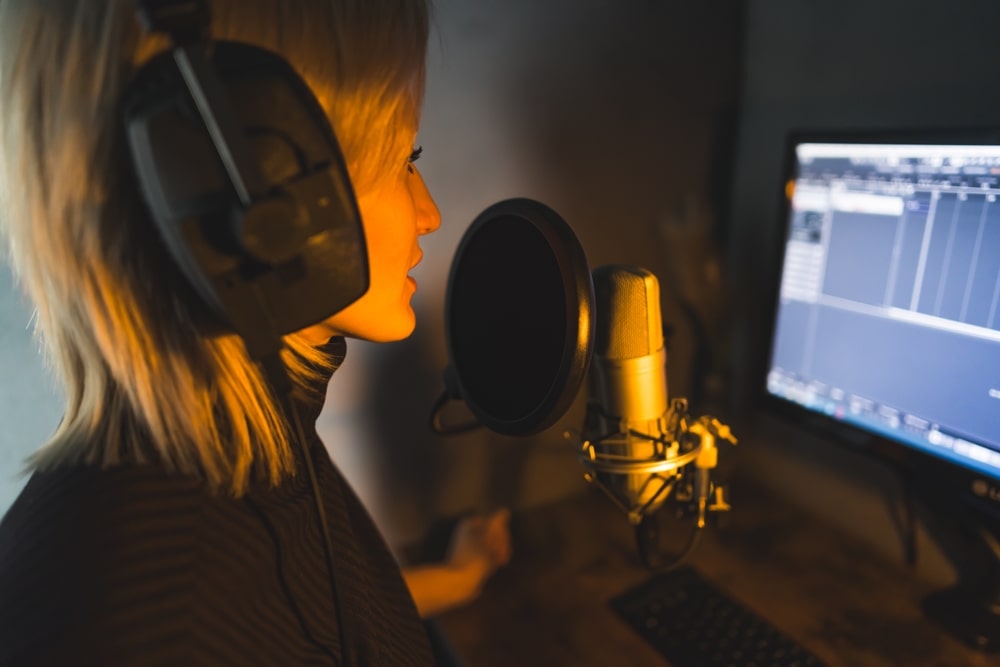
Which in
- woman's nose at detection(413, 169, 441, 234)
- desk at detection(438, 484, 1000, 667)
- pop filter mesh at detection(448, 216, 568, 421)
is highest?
woman's nose at detection(413, 169, 441, 234)

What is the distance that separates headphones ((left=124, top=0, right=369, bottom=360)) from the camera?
0.34m

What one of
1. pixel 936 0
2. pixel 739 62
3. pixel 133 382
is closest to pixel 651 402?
pixel 133 382

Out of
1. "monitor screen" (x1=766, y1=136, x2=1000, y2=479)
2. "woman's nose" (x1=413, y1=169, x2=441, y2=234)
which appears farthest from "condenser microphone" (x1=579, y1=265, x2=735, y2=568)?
"monitor screen" (x1=766, y1=136, x2=1000, y2=479)

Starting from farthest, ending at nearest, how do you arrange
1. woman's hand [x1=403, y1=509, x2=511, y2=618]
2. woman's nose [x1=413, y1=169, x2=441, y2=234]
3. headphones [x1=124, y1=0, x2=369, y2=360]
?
woman's hand [x1=403, y1=509, x2=511, y2=618] < woman's nose [x1=413, y1=169, x2=441, y2=234] < headphones [x1=124, y1=0, x2=369, y2=360]

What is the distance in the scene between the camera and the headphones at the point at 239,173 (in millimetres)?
339

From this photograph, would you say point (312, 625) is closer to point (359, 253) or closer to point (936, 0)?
point (359, 253)

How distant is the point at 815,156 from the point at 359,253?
64cm

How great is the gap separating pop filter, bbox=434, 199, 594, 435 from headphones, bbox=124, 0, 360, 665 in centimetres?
15

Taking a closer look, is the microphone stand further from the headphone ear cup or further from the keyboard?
the headphone ear cup

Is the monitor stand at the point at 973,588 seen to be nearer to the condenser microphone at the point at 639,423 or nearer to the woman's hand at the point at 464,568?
the condenser microphone at the point at 639,423

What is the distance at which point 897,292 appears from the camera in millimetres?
723

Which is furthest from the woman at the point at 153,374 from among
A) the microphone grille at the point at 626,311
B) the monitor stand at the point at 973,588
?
the monitor stand at the point at 973,588

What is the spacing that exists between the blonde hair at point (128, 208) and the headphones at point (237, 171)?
1.5 inches

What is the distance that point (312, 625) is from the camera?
515 millimetres
